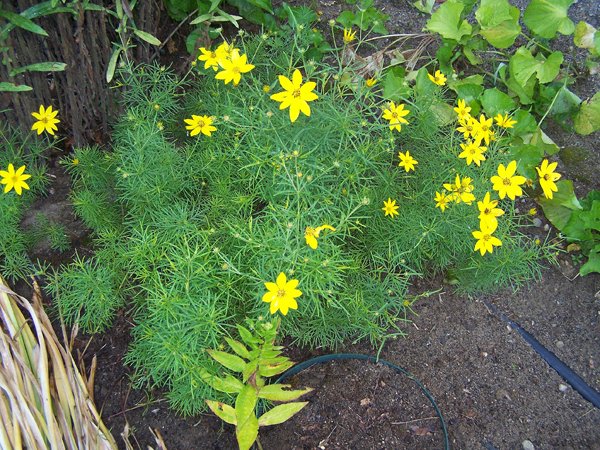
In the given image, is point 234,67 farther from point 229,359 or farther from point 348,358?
point 348,358

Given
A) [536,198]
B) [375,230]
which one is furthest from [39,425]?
[536,198]

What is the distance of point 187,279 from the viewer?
1854 millimetres

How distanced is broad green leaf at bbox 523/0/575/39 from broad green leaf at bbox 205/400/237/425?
2.15m

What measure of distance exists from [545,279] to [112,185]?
1834mm

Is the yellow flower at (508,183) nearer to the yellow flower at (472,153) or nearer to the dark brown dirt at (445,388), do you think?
the yellow flower at (472,153)

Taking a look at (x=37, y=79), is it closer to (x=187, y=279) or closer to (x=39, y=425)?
(x=187, y=279)

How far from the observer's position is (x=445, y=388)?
224 centimetres

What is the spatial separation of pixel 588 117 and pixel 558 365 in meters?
1.12

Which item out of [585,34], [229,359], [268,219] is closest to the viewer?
[229,359]

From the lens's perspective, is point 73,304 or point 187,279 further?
point 73,304

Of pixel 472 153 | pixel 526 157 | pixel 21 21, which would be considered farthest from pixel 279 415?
pixel 21 21

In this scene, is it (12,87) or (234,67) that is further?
(12,87)

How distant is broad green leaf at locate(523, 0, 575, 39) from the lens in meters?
2.70

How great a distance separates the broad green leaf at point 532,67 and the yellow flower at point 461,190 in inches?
38.1
